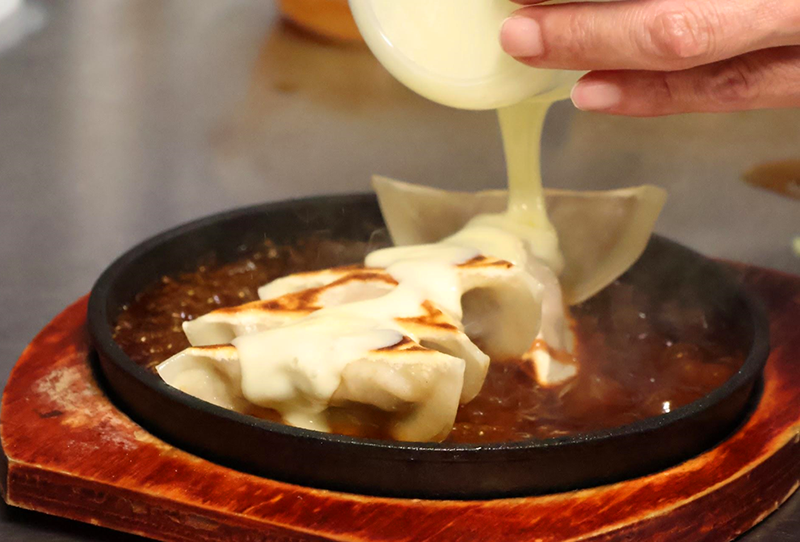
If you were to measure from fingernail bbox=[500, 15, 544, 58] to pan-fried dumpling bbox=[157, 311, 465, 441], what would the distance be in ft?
1.07

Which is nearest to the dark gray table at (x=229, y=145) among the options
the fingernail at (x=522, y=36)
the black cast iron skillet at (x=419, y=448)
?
the black cast iron skillet at (x=419, y=448)

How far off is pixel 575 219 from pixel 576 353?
0.26 m

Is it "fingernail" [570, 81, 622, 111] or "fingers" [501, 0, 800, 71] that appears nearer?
"fingers" [501, 0, 800, 71]

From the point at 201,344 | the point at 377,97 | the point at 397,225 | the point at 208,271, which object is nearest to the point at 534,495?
the point at 201,344

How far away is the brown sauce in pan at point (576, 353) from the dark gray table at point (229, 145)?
0.79 ft

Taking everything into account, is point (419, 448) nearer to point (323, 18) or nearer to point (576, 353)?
point (576, 353)

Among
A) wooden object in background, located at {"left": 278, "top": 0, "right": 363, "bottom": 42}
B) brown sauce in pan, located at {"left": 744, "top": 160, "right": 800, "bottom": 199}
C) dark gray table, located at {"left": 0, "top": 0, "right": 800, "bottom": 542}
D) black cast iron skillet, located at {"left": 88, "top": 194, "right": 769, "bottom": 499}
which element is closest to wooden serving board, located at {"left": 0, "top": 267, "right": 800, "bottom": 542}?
black cast iron skillet, located at {"left": 88, "top": 194, "right": 769, "bottom": 499}

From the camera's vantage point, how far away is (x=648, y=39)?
980mm

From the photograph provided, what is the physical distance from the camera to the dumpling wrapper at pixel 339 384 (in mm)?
1034

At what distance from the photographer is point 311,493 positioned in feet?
3.28

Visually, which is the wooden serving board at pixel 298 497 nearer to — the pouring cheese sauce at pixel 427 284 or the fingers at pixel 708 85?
the pouring cheese sauce at pixel 427 284

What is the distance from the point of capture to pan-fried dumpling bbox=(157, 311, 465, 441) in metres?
1.04

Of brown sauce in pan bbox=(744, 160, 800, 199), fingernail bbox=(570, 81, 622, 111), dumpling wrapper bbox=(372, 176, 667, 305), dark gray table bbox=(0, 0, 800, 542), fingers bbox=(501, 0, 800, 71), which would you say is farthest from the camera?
brown sauce in pan bbox=(744, 160, 800, 199)

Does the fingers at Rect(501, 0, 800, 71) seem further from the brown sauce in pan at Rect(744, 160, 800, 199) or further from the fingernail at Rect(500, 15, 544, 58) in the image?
the brown sauce in pan at Rect(744, 160, 800, 199)
